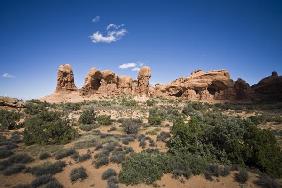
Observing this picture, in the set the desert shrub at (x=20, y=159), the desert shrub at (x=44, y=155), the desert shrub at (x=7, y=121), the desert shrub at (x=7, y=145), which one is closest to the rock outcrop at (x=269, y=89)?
the desert shrub at (x=7, y=121)

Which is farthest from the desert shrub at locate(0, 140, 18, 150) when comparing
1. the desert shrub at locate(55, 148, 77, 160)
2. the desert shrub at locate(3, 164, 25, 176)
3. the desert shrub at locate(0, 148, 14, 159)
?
the desert shrub at locate(3, 164, 25, 176)

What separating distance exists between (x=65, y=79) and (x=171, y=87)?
26892 mm

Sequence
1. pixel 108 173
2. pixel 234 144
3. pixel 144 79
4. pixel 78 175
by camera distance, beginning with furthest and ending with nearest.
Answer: pixel 144 79
pixel 234 144
pixel 108 173
pixel 78 175

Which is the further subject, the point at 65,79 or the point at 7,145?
the point at 65,79

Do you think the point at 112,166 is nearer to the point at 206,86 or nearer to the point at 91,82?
the point at 206,86

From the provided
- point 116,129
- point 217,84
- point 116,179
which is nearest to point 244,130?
point 116,179

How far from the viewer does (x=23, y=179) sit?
10.3 m

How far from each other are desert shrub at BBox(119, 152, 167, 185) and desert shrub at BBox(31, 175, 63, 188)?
256 cm

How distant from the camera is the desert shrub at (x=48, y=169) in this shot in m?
10.8

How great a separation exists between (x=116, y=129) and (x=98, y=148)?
6.57 metres

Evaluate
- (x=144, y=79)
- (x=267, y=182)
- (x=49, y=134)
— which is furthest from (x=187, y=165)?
(x=144, y=79)

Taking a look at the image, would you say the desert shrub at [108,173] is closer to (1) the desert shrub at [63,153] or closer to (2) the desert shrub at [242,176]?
(1) the desert shrub at [63,153]

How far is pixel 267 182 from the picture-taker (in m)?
8.92

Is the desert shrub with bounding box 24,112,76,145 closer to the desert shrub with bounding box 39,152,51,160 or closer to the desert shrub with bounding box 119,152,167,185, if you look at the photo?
the desert shrub with bounding box 39,152,51,160
